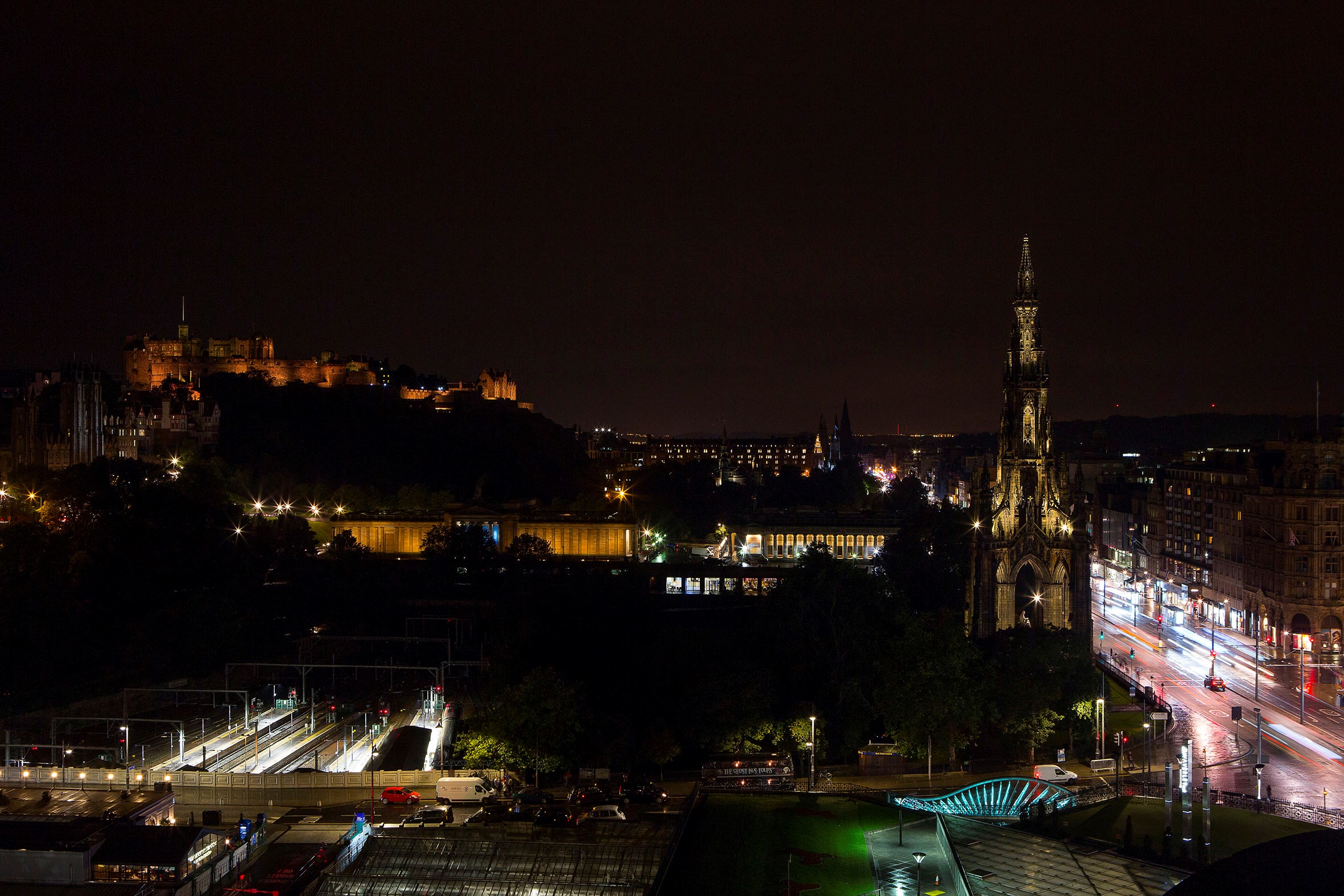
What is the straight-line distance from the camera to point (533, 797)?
33.4 m

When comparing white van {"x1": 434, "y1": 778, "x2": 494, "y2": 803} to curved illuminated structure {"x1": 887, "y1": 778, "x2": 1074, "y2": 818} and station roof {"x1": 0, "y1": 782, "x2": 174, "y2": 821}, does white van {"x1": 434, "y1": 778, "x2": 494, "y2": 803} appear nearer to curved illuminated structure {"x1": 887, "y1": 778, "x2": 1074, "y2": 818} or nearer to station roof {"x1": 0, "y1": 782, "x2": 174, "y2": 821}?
station roof {"x1": 0, "y1": 782, "x2": 174, "y2": 821}

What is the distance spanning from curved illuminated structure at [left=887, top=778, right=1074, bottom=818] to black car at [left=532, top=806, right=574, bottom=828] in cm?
940

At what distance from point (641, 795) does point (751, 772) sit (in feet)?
14.2

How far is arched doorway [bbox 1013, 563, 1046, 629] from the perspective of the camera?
178 ft

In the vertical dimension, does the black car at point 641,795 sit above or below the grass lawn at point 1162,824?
below

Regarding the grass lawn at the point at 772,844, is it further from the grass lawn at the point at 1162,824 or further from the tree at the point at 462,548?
the tree at the point at 462,548

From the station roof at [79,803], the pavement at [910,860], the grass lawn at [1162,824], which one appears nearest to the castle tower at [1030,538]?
the grass lawn at [1162,824]

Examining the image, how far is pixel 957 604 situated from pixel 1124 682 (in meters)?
18.2

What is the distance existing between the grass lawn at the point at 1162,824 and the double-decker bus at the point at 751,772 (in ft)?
31.2

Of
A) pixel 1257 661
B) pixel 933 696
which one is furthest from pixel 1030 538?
pixel 933 696

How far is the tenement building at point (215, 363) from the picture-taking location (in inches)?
5241

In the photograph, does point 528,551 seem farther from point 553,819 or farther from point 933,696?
point 553,819

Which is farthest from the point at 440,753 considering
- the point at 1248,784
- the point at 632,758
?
the point at 1248,784

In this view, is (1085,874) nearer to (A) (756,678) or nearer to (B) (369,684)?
(A) (756,678)
